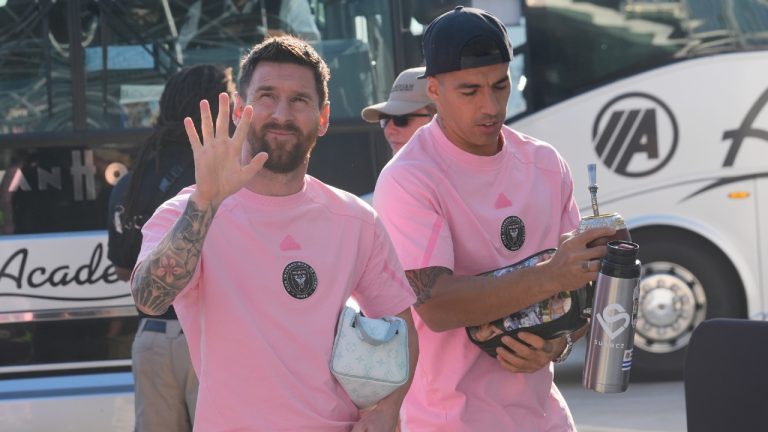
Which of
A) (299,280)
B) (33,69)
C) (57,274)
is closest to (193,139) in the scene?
(299,280)

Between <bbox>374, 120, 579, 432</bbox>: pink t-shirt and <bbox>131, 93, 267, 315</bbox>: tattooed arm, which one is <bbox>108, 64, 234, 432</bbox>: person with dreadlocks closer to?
<bbox>374, 120, 579, 432</bbox>: pink t-shirt

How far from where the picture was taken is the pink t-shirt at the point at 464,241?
3.63 metres

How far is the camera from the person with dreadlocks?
5.13 meters

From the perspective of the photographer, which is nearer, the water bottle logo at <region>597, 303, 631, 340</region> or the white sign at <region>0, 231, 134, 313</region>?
the water bottle logo at <region>597, 303, 631, 340</region>

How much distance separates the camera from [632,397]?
8.67 meters

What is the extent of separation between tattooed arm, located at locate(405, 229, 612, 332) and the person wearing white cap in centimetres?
178

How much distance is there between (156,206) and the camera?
5188 millimetres

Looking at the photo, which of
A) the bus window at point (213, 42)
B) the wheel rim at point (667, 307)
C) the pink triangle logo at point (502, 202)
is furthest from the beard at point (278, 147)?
the wheel rim at point (667, 307)

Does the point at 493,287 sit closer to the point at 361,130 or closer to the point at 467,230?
the point at 467,230

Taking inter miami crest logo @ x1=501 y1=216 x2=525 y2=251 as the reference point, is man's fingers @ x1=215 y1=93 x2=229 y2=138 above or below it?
above

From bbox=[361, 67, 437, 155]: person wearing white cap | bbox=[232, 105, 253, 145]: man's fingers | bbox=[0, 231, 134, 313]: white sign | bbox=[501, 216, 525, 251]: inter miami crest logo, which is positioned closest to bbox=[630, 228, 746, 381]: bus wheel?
bbox=[0, 231, 134, 313]: white sign

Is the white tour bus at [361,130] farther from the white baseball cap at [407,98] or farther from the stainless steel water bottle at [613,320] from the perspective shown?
the stainless steel water bottle at [613,320]

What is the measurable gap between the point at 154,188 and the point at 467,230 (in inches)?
74.7

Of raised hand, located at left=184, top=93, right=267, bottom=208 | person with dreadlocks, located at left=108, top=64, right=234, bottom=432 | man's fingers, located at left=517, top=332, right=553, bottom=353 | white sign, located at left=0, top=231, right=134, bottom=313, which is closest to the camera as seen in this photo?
raised hand, located at left=184, top=93, right=267, bottom=208
